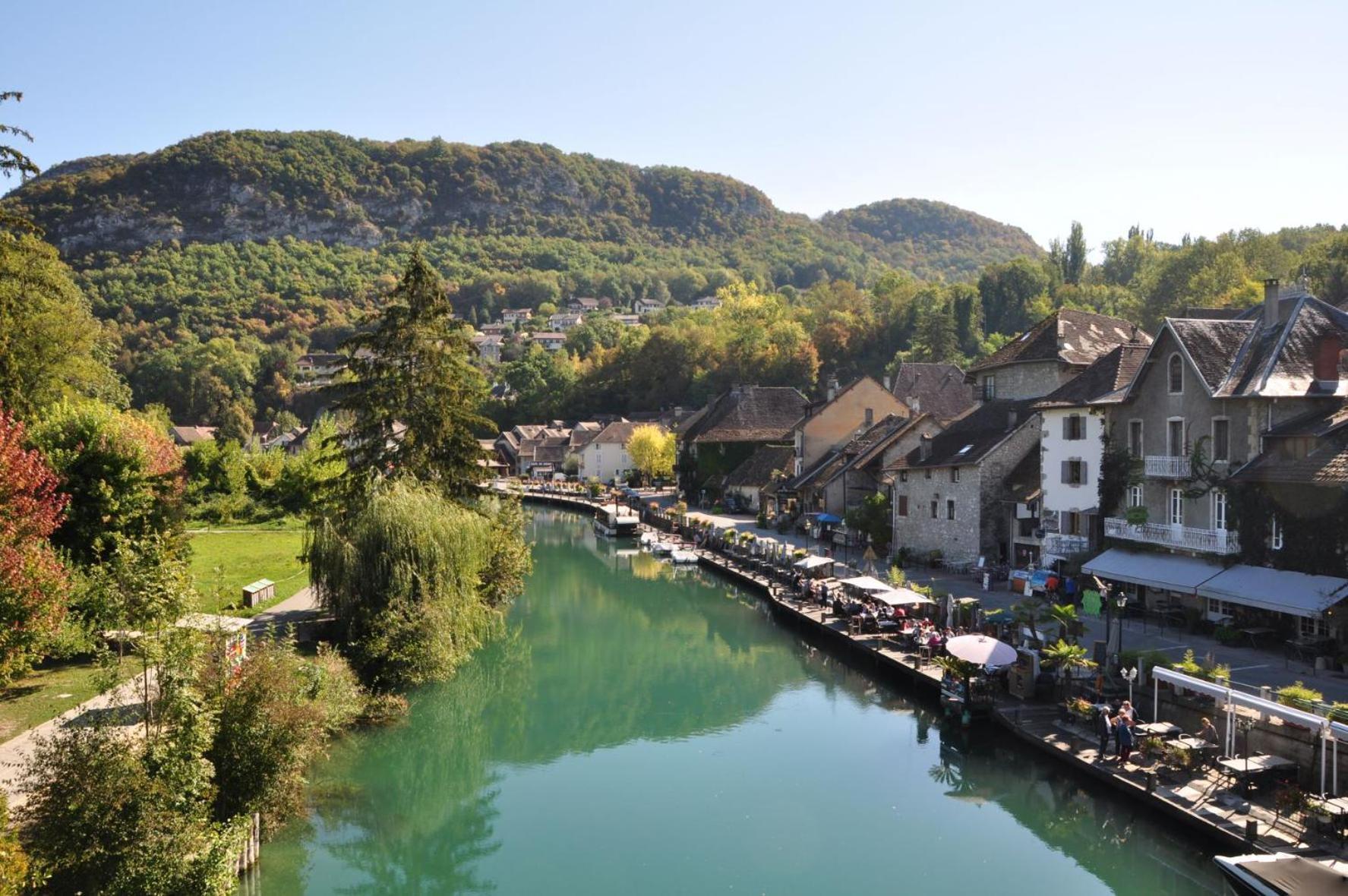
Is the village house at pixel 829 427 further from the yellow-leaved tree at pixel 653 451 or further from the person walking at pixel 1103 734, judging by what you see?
the person walking at pixel 1103 734

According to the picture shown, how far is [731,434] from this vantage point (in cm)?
6494

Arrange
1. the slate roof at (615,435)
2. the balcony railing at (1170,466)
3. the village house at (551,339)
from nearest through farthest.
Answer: the balcony railing at (1170,466), the slate roof at (615,435), the village house at (551,339)

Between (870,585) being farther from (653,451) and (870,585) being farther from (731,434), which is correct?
(653,451)

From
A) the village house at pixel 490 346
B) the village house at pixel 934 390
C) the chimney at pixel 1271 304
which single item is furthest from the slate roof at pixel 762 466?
the village house at pixel 490 346

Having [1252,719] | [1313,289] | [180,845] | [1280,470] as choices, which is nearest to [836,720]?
[1252,719]

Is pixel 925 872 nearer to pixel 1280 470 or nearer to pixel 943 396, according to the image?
pixel 1280 470

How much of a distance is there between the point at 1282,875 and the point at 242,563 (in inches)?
1402

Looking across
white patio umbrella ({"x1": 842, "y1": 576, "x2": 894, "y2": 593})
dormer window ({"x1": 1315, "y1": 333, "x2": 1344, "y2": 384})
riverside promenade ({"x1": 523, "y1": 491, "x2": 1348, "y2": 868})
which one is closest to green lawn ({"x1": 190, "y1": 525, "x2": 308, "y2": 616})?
white patio umbrella ({"x1": 842, "y1": 576, "x2": 894, "y2": 593})

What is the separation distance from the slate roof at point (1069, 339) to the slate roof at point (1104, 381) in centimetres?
404

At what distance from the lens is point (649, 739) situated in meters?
23.2

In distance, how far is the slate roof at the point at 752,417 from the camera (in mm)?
64688

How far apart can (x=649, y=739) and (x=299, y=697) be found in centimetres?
912

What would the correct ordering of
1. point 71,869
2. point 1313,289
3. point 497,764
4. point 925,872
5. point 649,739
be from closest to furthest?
point 71,869 → point 925,872 → point 497,764 → point 649,739 → point 1313,289

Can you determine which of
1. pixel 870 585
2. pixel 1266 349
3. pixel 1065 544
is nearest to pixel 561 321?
pixel 870 585
